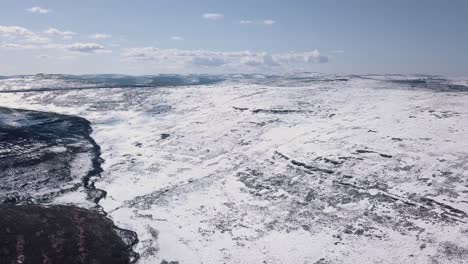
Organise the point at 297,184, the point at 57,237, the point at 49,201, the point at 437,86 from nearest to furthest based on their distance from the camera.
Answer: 1. the point at 57,237
2. the point at 49,201
3. the point at 297,184
4. the point at 437,86

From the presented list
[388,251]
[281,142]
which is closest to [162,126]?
[281,142]

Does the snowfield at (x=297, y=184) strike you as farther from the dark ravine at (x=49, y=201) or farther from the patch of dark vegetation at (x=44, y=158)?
the patch of dark vegetation at (x=44, y=158)

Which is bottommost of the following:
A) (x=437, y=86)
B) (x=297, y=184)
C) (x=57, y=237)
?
(x=297, y=184)

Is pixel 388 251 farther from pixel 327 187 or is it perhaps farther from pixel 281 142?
pixel 281 142

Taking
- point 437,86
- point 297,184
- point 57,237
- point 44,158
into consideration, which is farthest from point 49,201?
point 437,86

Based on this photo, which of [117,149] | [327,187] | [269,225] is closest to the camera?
[269,225]

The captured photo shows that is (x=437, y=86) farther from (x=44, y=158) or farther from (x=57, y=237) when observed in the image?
(x=57, y=237)

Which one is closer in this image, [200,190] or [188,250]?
[188,250]
